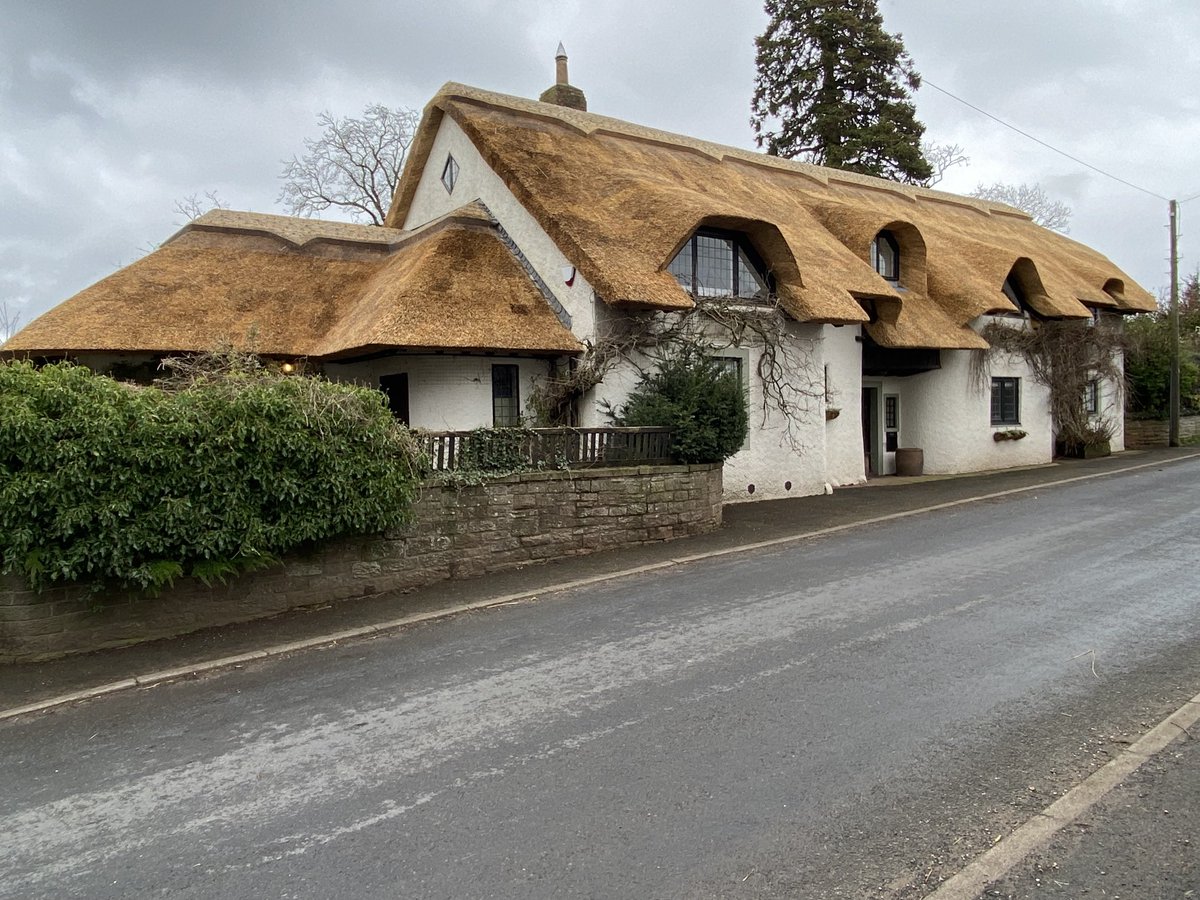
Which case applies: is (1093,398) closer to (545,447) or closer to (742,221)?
(742,221)

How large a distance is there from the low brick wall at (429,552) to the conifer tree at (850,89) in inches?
1116

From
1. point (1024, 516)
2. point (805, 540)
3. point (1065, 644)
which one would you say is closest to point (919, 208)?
point (1024, 516)

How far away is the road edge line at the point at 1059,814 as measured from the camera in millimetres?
3117

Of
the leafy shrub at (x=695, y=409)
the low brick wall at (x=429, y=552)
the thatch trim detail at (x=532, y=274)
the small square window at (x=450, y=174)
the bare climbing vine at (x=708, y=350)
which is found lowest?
the low brick wall at (x=429, y=552)

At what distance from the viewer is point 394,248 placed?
17141 mm

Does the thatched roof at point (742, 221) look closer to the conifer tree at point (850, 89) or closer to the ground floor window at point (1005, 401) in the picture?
the ground floor window at point (1005, 401)

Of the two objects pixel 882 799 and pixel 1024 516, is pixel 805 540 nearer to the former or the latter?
pixel 1024 516

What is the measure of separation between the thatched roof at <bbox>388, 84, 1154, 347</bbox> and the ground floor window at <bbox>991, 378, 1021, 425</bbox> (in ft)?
7.28

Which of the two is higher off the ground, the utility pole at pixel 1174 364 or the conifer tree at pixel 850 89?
the conifer tree at pixel 850 89

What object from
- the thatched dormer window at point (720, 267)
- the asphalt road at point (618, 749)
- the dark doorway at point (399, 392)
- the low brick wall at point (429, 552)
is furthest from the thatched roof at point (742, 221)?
the asphalt road at point (618, 749)

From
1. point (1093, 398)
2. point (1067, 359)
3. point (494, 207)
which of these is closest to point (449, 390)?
point (494, 207)

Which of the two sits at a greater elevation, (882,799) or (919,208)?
(919,208)

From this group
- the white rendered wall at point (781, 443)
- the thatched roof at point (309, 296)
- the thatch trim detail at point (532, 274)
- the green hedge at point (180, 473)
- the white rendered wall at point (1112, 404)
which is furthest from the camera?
the white rendered wall at point (1112, 404)

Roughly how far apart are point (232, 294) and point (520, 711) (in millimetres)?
12377
